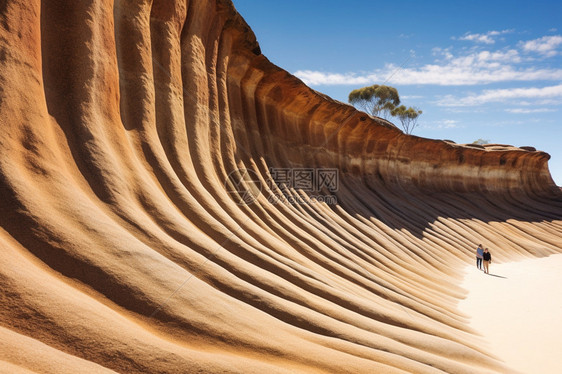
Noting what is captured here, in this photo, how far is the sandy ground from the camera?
13.0 ft

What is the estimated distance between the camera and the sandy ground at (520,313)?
3.96 meters

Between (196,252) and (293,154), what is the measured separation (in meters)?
6.35

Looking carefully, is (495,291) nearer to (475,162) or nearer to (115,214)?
(115,214)

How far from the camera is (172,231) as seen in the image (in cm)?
311

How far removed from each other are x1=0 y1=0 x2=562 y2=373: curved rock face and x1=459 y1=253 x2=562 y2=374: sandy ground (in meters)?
→ 0.42

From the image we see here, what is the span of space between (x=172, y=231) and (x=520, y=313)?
6188 mm

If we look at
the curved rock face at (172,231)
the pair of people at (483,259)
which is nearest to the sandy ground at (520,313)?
the pair of people at (483,259)

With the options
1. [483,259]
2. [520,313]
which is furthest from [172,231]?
[483,259]

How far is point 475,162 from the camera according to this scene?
16.7 metres

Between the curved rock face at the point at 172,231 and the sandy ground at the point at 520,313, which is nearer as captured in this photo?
the curved rock face at the point at 172,231

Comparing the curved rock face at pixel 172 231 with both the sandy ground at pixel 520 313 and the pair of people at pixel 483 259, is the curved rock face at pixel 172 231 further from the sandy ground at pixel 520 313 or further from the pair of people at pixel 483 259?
the pair of people at pixel 483 259

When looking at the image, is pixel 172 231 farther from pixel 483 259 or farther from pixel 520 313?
pixel 483 259

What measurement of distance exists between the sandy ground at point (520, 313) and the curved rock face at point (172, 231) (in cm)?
42

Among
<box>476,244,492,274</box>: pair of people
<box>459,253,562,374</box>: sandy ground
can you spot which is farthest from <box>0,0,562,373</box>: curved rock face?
<box>476,244,492,274</box>: pair of people
